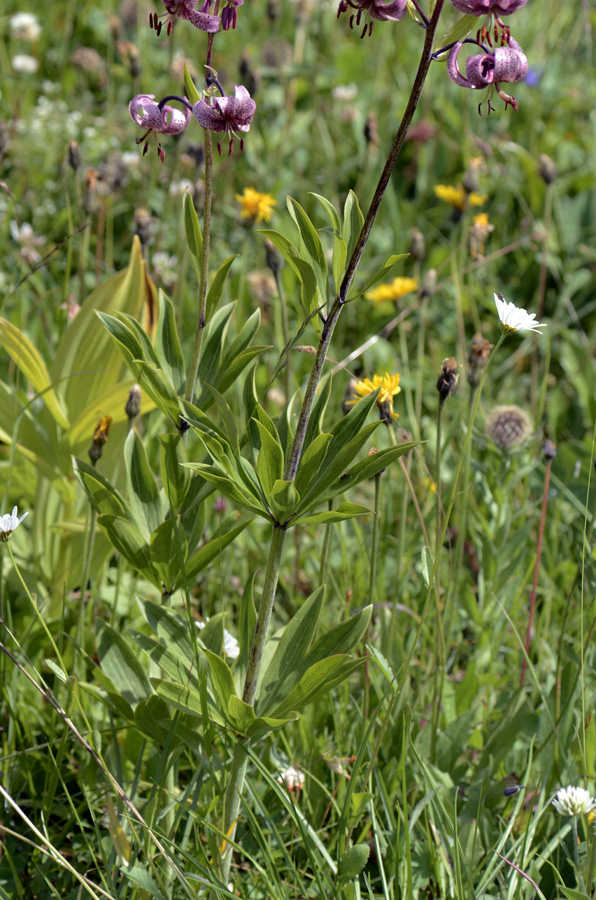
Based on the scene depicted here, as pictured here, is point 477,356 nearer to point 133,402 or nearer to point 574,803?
point 133,402

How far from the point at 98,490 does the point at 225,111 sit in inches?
24.0

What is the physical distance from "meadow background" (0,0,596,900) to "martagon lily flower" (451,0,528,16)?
303 millimetres

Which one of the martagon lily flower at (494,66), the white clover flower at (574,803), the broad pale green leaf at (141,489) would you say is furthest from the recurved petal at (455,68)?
the white clover flower at (574,803)

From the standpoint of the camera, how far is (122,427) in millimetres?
1905

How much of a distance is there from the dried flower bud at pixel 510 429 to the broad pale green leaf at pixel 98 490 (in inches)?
42.5

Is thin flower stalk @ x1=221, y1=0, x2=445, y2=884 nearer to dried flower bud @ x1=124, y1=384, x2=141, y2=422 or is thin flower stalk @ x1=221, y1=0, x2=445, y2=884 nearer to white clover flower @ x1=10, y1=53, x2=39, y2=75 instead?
dried flower bud @ x1=124, y1=384, x2=141, y2=422

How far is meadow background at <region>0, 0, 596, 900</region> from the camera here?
52.6 inches

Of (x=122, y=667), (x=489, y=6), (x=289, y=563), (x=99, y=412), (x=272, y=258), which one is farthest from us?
(x=289, y=563)

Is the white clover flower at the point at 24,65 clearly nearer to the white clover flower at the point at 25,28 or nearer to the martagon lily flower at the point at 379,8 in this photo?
the white clover flower at the point at 25,28

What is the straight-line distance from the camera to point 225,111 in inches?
43.0

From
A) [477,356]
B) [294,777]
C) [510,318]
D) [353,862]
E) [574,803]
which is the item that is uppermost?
[510,318]

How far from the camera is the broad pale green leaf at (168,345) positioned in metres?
1.41

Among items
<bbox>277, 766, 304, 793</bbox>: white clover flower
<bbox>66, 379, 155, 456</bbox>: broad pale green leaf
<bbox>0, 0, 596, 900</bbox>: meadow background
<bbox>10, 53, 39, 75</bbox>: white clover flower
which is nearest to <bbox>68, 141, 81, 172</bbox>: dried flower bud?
<bbox>0, 0, 596, 900</bbox>: meadow background

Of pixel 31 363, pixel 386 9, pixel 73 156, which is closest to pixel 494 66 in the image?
pixel 386 9
